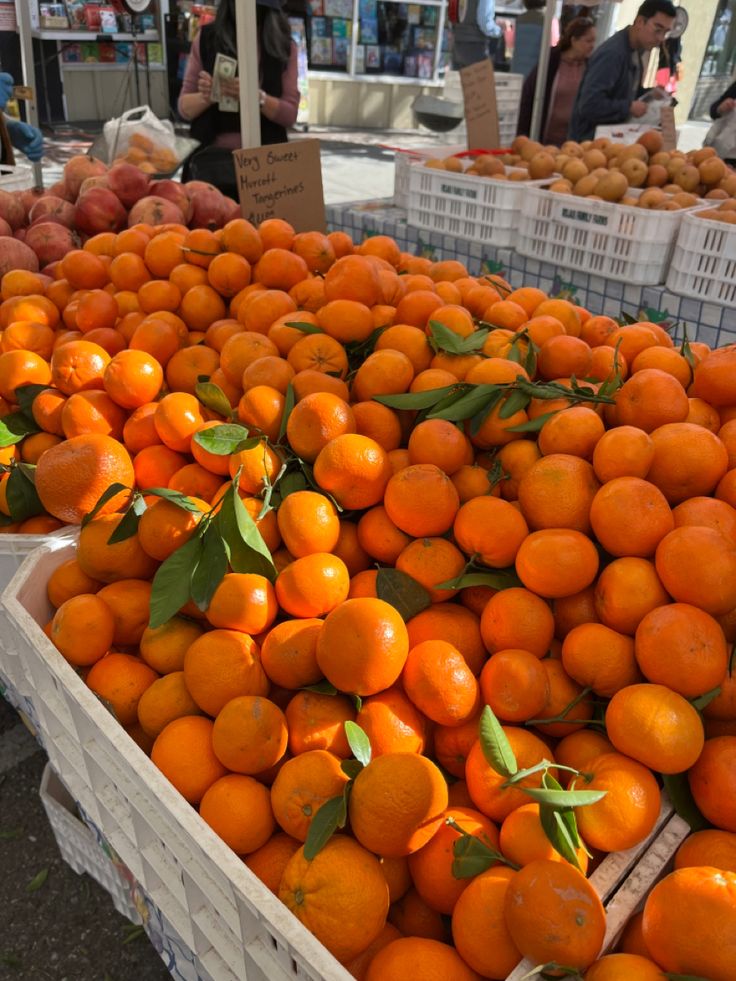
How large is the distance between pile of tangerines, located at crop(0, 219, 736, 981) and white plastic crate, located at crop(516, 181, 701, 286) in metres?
1.49

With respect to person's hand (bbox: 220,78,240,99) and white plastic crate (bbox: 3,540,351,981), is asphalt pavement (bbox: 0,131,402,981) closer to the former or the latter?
white plastic crate (bbox: 3,540,351,981)

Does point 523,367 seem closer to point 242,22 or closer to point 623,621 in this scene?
point 623,621

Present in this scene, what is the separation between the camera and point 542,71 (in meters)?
4.66

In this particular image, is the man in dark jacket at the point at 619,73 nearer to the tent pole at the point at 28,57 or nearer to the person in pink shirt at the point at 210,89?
the person in pink shirt at the point at 210,89

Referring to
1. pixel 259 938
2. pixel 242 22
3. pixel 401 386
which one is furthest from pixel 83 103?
pixel 259 938

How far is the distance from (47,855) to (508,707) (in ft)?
4.60

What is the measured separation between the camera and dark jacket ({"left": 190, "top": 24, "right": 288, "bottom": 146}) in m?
3.89

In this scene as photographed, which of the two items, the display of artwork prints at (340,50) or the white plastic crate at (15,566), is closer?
the white plastic crate at (15,566)

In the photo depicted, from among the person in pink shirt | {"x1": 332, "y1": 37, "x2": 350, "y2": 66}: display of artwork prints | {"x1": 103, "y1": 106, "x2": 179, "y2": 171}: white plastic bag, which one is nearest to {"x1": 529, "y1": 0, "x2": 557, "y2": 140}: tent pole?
the person in pink shirt

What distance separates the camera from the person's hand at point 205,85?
12.2 feet

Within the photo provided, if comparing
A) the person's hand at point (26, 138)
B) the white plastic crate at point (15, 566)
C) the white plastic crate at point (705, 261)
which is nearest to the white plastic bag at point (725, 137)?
the white plastic crate at point (705, 261)

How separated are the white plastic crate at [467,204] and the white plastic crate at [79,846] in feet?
9.50

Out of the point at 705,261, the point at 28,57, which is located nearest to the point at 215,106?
the point at 28,57

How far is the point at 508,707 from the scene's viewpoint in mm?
1003
